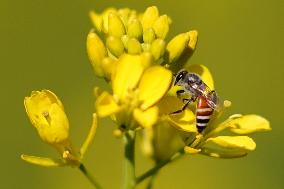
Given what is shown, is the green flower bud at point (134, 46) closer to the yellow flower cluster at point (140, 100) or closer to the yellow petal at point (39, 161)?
the yellow flower cluster at point (140, 100)

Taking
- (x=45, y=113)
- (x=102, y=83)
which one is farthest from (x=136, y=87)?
(x=102, y=83)

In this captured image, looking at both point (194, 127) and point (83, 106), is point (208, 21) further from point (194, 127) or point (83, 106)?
point (194, 127)

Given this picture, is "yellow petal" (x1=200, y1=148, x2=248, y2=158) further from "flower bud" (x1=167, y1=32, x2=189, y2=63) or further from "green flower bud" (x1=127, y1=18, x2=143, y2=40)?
"green flower bud" (x1=127, y1=18, x2=143, y2=40)

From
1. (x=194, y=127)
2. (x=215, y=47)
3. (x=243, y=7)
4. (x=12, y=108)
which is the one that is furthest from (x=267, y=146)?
(x=194, y=127)

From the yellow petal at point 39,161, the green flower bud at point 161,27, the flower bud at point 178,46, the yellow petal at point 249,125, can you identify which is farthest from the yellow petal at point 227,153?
the yellow petal at point 39,161

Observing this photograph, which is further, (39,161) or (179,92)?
(179,92)

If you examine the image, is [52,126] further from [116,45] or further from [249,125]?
[249,125]

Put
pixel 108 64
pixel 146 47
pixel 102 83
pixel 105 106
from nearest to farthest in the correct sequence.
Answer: pixel 105 106 → pixel 108 64 → pixel 146 47 → pixel 102 83

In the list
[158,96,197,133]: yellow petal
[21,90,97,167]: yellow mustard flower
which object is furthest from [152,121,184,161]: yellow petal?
[21,90,97,167]: yellow mustard flower
